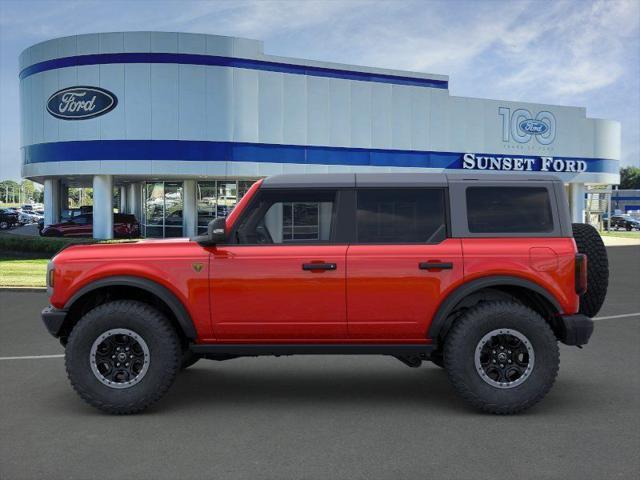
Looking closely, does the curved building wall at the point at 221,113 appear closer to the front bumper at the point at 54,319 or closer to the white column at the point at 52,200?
the white column at the point at 52,200

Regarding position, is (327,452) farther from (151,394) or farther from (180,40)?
(180,40)

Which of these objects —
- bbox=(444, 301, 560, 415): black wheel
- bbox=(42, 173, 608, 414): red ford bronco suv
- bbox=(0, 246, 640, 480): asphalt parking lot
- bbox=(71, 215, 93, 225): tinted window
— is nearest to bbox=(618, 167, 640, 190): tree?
Answer: bbox=(71, 215, 93, 225): tinted window

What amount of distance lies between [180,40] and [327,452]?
33871mm

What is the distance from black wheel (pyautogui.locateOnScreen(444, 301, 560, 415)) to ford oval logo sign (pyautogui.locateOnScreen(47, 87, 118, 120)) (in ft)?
109

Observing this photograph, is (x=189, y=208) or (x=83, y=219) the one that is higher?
(x=189, y=208)

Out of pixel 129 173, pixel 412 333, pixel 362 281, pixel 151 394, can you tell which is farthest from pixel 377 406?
pixel 129 173

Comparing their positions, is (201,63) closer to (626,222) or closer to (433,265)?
(433,265)

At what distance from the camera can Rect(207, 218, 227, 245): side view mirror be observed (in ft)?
17.9

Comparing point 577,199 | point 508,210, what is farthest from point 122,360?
point 577,199

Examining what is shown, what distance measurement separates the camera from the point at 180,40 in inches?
1395

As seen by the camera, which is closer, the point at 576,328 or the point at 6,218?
the point at 576,328

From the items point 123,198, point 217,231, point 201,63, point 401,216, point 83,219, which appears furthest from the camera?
point 123,198

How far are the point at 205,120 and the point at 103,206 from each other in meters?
7.15

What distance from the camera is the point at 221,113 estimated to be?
119 feet
